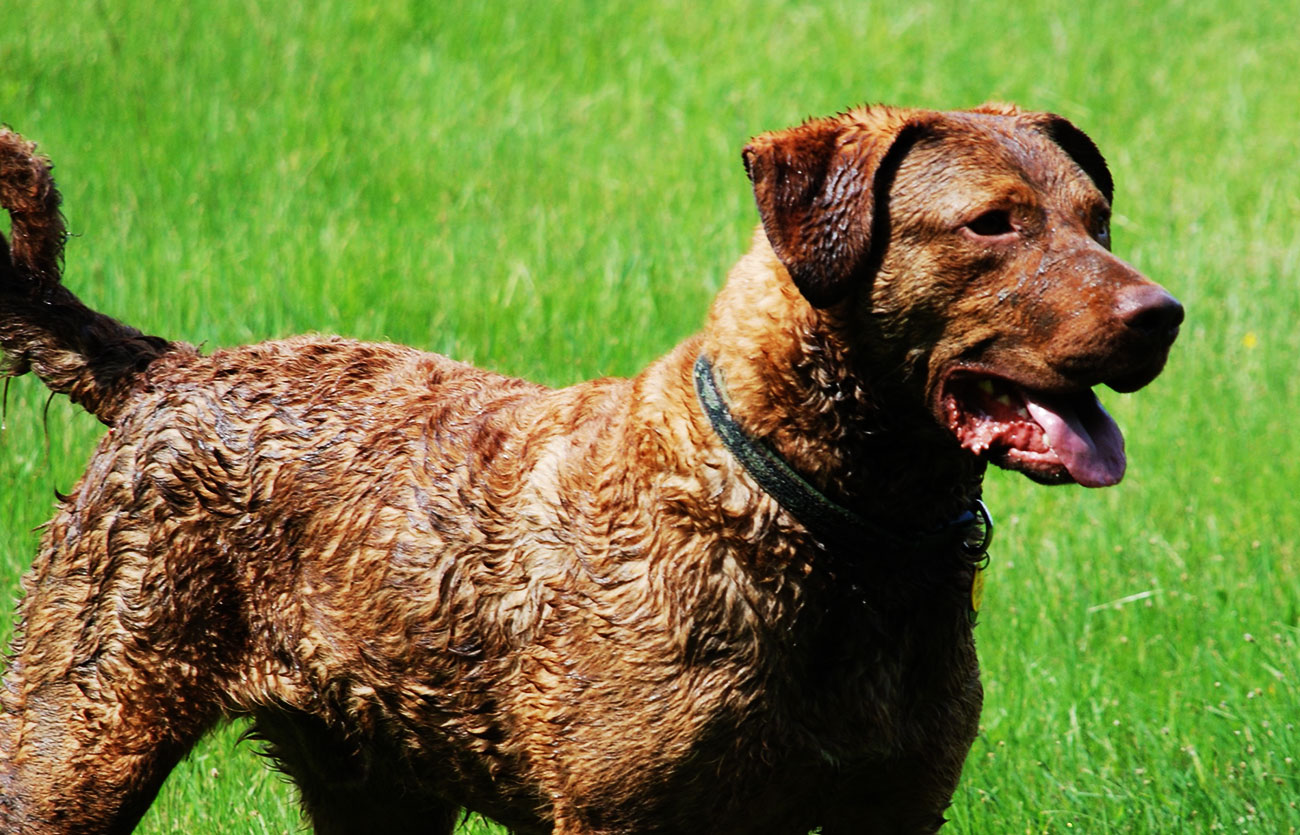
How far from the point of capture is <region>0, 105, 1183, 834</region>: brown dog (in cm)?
341

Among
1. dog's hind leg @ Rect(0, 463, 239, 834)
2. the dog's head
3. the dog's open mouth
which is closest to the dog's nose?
the dog's head

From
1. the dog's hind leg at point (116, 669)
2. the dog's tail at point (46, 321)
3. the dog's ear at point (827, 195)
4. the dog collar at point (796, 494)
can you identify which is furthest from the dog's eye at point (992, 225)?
the dog's tail at point (46, 321)

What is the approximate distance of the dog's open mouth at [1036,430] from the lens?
10.9 ft

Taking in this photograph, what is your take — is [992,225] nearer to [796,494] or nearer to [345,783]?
[796,494]

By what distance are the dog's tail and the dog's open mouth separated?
2298mm

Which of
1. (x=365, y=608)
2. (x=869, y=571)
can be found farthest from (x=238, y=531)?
(x=869, y=571)

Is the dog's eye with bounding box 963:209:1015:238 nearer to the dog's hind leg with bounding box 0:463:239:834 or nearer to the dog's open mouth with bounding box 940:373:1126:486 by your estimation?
the dog's open mouth with bounding box 940:373:1126:486

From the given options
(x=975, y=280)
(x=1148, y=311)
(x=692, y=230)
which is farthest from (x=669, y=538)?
(x=692, y=230)

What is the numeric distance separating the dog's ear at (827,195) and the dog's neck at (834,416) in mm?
128

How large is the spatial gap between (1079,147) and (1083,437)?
968mm

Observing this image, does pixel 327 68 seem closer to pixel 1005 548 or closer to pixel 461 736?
pixel 1005 548

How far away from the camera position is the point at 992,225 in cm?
342

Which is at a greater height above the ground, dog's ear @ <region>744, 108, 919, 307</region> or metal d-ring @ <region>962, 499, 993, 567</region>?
dog's ear @ <region>744, 108, 919, 307</region>

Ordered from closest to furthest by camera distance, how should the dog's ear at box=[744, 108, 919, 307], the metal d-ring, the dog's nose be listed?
1. the dog's nose
2. the dog's ear at box=[744, 108, 919, 307]
3. the metal d-ring
